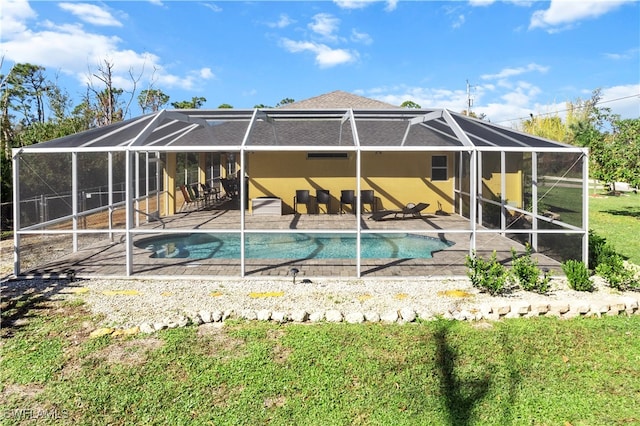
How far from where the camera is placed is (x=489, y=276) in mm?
6258

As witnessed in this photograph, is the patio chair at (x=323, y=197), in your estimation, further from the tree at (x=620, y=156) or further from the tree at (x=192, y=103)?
the tree at (x=192, y=103)

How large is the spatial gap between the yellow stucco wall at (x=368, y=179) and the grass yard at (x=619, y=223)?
487 centimetres

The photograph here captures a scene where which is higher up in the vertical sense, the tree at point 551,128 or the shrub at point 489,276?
the tree at point 551,128

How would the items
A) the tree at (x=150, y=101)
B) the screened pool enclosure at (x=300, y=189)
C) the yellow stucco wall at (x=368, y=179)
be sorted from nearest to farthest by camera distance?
the screened pool enclosure at (x=300, y=189)
the yellow stucco wall at (x=368, y=179)
the tree at (x=150, y=101)

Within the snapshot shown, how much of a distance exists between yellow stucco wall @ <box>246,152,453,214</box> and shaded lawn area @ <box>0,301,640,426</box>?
403 inches

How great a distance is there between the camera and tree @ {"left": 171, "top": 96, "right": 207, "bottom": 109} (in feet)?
124

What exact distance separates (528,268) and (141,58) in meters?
31.3

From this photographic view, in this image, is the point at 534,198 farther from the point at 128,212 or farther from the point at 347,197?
the point at 128,212

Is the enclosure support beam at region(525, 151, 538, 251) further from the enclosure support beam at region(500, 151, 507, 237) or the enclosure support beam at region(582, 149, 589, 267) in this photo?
the enclosure support beam at region(582, 149, 589, 267)

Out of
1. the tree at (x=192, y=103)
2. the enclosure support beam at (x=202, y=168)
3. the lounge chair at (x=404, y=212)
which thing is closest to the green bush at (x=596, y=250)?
the lounge chair at (x=404, y=212)

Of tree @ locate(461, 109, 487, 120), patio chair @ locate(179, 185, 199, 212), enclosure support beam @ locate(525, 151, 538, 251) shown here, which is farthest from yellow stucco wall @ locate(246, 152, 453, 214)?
tree @ locate(461, 109, 487, 120)

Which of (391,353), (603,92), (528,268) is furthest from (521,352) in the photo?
(603,92)

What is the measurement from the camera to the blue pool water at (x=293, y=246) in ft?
30.5

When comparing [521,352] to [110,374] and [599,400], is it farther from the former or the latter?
[110,374]
